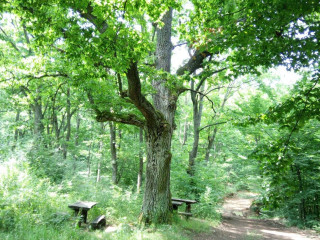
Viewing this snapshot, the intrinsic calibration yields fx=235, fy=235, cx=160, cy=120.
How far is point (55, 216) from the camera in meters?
6.44

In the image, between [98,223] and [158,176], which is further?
[158,176]

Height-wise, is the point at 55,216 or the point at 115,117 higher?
the point at 115,117

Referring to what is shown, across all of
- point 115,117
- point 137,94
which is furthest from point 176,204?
point 137,94

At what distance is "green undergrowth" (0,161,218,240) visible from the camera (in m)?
5.24

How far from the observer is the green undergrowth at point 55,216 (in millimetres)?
5242

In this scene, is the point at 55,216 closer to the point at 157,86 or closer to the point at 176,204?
the point at 176,204

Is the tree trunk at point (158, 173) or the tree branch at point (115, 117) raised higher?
the tree branch at point (115, 117)

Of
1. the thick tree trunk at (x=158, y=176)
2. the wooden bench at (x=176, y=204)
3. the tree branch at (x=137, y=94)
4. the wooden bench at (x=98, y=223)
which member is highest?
the tree branch at (x=137, y=94)

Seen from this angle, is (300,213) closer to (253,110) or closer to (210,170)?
(210,170)

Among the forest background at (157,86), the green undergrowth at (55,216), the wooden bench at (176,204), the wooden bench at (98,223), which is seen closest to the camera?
the forest background at (157,86)

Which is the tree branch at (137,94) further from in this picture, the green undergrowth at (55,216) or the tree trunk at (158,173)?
the green undergrowth at (55,216)

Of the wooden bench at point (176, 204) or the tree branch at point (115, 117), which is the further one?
the wooden bench at point (176, 204)

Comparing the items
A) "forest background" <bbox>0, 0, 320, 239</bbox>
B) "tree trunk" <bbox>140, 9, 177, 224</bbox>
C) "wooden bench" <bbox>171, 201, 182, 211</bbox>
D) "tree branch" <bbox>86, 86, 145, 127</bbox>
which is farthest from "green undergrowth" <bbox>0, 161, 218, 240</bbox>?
"tree branch" <bbox>86, 86, 145, 127</bbox>

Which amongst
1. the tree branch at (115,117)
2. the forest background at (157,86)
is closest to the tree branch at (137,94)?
the forest background at (157,86)
